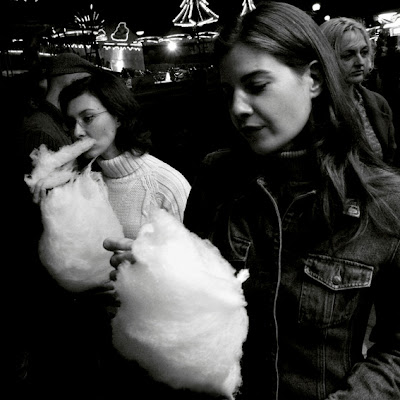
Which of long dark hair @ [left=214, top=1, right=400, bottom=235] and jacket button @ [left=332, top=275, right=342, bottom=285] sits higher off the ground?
long dark hair @ [left=214, top=1, right=400, bottom=235]

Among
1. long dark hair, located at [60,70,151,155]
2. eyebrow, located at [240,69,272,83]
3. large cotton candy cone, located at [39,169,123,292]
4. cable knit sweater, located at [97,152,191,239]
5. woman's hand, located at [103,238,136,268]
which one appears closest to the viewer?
woman's hand, located at [103,238,136,268]

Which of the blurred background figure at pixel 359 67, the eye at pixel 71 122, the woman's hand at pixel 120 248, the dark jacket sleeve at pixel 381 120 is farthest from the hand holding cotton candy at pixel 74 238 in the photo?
the dark jacket sleeve at pixel 381 120

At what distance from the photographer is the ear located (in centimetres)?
125

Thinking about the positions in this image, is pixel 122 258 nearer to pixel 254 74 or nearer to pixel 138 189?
pixel 254 74


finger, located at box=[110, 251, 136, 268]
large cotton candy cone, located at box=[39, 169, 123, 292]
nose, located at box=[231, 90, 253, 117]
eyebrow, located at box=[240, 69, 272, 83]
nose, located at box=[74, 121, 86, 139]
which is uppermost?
eyebrow, located at box=[240, 69, 272, 83]

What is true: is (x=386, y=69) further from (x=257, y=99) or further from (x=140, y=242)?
(x=140, y=242)

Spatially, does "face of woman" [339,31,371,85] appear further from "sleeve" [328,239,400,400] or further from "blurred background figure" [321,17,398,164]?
"sleeve" [328,239,400,400]

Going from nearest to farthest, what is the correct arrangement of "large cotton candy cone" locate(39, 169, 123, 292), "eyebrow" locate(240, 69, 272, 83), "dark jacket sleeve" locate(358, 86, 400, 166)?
"eyebrow" locate(240, 69, 272, 83), "large cotton candy cone" locate(39, 169, 123, 292), "dark jacket sleeve" locate(358, 86, 400, 166)

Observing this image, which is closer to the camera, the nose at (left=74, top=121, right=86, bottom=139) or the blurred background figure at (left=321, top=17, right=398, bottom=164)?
the nose at (left=74, top=121, right=86, bottom=139)

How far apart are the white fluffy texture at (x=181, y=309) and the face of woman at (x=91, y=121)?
1.47 meters

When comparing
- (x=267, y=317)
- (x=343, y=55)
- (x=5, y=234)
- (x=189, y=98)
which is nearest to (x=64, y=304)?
(x=5, y=234)

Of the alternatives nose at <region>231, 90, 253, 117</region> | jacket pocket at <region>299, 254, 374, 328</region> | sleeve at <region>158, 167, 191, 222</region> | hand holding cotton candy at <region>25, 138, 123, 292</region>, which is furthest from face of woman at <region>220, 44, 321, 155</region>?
sleeve at <region>158, 167, 191, 222</region>

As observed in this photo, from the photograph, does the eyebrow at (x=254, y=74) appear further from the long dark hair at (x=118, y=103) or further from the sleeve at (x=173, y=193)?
the long dark hair at (x=118, y=103)

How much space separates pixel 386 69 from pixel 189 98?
13.2 ft
